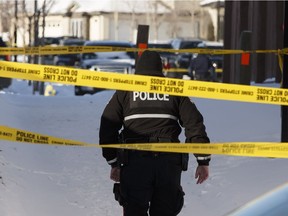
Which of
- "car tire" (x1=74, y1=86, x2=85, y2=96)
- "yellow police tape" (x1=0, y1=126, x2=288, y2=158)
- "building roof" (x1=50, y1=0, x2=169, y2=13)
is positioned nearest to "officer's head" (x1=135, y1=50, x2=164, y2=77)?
"yellow police tape" (x1=0, y1=126, x2=288, y2=158)

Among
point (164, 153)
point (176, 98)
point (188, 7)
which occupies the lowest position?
point (164, 153)

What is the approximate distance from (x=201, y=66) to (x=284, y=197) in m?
16.9

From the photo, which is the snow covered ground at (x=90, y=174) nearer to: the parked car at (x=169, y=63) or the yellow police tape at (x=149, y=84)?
the yellow police tape at (x=149, y=84)

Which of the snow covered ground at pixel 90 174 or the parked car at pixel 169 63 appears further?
the parked car at pixel 169 63

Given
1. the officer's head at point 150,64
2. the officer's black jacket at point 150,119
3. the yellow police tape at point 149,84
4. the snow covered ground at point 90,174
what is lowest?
the snow covered ground at point 90,174

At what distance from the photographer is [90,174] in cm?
950

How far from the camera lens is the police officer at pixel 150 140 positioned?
18.2 ft

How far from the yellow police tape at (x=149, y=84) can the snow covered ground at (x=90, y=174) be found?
1.53 meters

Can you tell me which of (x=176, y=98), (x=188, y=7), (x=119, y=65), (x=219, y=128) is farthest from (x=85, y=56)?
(x=188, y=7)

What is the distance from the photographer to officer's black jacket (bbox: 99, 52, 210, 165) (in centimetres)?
562

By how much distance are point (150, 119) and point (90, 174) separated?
13.1ft

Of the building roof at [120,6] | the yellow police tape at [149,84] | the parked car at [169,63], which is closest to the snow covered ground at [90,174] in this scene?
the yellow police tape at [149,84]

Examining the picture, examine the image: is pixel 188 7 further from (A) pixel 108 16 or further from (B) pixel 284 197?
(B) pixel 284 197

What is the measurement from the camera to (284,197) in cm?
376
